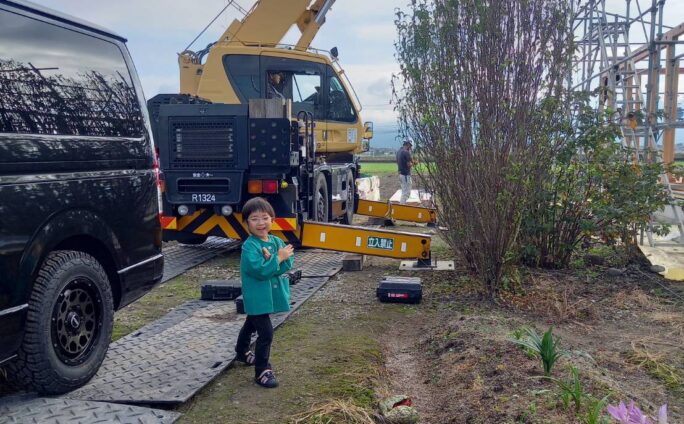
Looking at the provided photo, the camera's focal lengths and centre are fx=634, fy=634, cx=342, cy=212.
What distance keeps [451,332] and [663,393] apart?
1719 mm

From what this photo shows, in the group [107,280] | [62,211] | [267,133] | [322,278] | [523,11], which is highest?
[523,11]

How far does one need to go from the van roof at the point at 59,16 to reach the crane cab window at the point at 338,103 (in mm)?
6887

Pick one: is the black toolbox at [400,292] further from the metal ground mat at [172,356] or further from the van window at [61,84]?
the van window at [61,84]

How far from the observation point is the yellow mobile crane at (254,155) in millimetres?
8227

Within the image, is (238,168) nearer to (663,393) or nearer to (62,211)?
(62,211)

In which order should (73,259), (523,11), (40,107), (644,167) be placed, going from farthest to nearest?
(644,167)
(523,11)
(73,259)
(40,107)

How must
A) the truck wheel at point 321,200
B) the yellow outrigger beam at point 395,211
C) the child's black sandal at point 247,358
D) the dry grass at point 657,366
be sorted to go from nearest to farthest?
the dry grass at point 657,366 < the child's black sandal at point 247,358 < the truck wheel at point 321,200 < the yellow outrigger beam at point 395,211

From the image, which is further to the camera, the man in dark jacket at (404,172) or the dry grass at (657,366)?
the man in dark jacket at (404,172)

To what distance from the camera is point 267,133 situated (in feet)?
27.1

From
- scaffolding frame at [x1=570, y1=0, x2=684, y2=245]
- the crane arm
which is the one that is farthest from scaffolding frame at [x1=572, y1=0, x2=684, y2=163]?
the crane arm

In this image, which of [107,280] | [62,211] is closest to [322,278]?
[107,280]

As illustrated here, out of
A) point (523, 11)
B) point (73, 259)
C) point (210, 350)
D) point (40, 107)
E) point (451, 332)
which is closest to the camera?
point (40, 107)

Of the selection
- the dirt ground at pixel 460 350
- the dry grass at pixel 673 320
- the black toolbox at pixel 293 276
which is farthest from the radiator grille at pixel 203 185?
the dry grass at pixel 673 320

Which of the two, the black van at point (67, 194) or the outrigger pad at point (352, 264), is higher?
the black van at point (67, 194)
